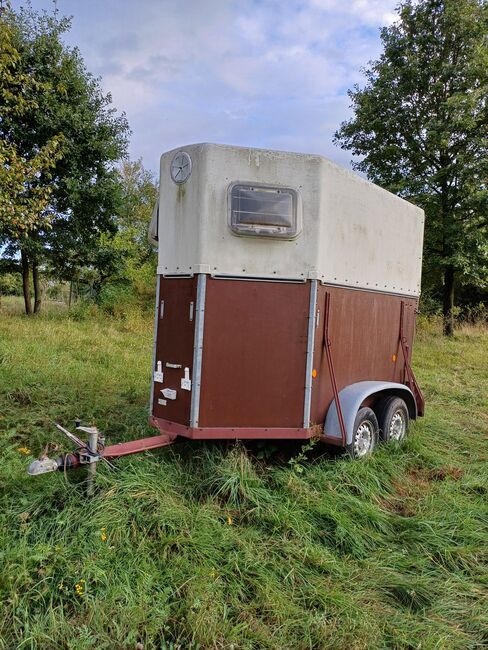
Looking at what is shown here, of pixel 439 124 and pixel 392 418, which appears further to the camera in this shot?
pixel 439 124

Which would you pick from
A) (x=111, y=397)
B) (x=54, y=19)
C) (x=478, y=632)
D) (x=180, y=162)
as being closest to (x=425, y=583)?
(x=478, y=632)

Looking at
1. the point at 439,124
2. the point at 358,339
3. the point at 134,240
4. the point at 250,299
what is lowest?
the point at 358,339

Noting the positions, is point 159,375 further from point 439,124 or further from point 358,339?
point 439,124

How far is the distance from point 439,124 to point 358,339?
40.8 ft

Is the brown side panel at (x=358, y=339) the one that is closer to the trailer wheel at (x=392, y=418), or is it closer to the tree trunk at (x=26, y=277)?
the trailer wheel at (x=392, y=418)

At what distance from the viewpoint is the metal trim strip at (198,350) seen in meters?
4.20

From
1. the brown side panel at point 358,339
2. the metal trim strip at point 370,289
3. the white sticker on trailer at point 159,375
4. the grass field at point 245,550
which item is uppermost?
the metal trim strip at point 370,289

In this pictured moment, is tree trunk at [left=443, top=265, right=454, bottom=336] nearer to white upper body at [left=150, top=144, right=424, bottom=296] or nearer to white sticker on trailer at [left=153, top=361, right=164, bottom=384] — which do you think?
white upper body at [left=150, top=144, right=424, bottom=296]

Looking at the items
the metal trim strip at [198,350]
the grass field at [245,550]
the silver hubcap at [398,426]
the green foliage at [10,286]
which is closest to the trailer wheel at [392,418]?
the silver hubcap at [398,426]

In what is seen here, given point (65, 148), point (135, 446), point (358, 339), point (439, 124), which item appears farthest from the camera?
point (439, 124)

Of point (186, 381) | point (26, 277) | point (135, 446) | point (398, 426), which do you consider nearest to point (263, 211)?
point (186, 381)

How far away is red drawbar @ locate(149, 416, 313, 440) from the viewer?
421cm

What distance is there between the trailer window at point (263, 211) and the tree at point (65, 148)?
9548mm

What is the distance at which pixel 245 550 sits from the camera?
131 inches
